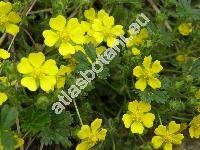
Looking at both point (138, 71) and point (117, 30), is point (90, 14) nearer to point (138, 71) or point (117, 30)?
point (117, 30)

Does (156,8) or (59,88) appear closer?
(59,88)

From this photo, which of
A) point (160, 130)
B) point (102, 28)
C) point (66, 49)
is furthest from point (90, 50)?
point (160, 130)

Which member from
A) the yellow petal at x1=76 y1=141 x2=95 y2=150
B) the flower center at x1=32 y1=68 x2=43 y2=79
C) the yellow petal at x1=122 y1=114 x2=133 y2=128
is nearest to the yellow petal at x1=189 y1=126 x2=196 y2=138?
the yellow petal at x1=122 y1=114 x2=133 y2=128

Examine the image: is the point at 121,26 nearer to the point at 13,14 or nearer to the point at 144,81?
the point at 144,81

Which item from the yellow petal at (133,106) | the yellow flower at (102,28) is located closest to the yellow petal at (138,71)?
the yellow petal at (133,106)

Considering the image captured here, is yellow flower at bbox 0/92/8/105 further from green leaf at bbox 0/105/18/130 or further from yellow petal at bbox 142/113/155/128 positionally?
yellow petal at bbox 142/113/155/128

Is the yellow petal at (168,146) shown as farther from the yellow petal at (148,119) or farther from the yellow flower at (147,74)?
the yellow flower at (147,74)

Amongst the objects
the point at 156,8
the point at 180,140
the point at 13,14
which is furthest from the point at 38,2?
the point at 180,140
